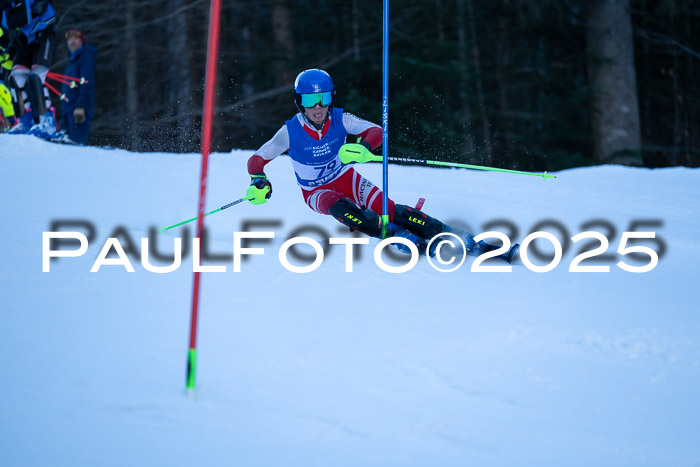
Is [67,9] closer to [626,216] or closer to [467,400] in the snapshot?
[626,216]

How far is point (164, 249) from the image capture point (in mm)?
4934

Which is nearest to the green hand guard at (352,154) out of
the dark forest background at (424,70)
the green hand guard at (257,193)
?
the green hand guard at (257,193)

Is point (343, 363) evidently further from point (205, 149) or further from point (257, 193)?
point (257, 193)

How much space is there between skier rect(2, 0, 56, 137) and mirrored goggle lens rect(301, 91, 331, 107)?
491 centimetres

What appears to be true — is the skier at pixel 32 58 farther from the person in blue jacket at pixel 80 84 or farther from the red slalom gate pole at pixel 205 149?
the red slalom gate pole at pixel 205 149

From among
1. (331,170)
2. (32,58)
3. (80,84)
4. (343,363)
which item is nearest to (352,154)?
(331,170)

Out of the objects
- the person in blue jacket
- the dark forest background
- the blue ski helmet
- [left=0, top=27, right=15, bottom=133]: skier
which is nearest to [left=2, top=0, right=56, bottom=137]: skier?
[left=0, top=27, right=15, bottom=133]: skier

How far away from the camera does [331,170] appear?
5191 mm

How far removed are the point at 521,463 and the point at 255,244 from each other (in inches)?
114

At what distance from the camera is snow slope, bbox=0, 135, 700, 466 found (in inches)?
108

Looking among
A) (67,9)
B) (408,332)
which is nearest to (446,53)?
(67,9)

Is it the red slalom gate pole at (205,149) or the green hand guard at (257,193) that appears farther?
the green hand guard at (257,193)

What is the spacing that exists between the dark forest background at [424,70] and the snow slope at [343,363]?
8177 mm

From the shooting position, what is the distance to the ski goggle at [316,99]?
4.85m
